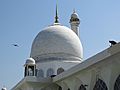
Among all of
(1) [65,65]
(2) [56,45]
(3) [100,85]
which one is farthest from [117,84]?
(2) [56,45]

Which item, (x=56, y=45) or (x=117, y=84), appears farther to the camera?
(x=56, y=45)

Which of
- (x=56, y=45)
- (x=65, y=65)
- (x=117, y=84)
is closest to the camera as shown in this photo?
(x=117, y=84)

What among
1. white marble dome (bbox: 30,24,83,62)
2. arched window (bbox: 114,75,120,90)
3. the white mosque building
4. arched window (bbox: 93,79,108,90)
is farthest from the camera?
white marble dome (bbox: 30,24,83,62)

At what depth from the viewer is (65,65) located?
2603 cm

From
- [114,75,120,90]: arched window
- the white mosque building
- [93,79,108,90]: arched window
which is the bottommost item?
[114,75,120,90]: arched window

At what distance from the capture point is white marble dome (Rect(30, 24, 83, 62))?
26578mm

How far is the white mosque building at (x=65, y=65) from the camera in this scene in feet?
50.6

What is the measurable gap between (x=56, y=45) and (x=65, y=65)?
188 centimetres

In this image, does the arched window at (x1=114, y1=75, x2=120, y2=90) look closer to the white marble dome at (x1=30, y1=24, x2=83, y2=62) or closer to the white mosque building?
the white mosque building

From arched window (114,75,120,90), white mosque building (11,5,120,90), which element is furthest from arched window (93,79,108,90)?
arched window (114,75,120,90)

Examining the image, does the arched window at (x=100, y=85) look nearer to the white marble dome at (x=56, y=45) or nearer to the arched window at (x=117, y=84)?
the arched window at (x=117, y=84)

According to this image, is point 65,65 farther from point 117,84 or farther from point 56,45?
point 117,84

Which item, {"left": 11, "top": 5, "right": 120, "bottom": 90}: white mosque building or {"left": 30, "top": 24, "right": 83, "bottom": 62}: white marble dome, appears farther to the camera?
{"left": 30, "top": 24, "right": 83, "bottom": 62}: white marble dome

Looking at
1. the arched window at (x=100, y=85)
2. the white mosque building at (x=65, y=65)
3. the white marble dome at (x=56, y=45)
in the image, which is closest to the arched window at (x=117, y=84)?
the white mosque building at (x=65, y=65)
